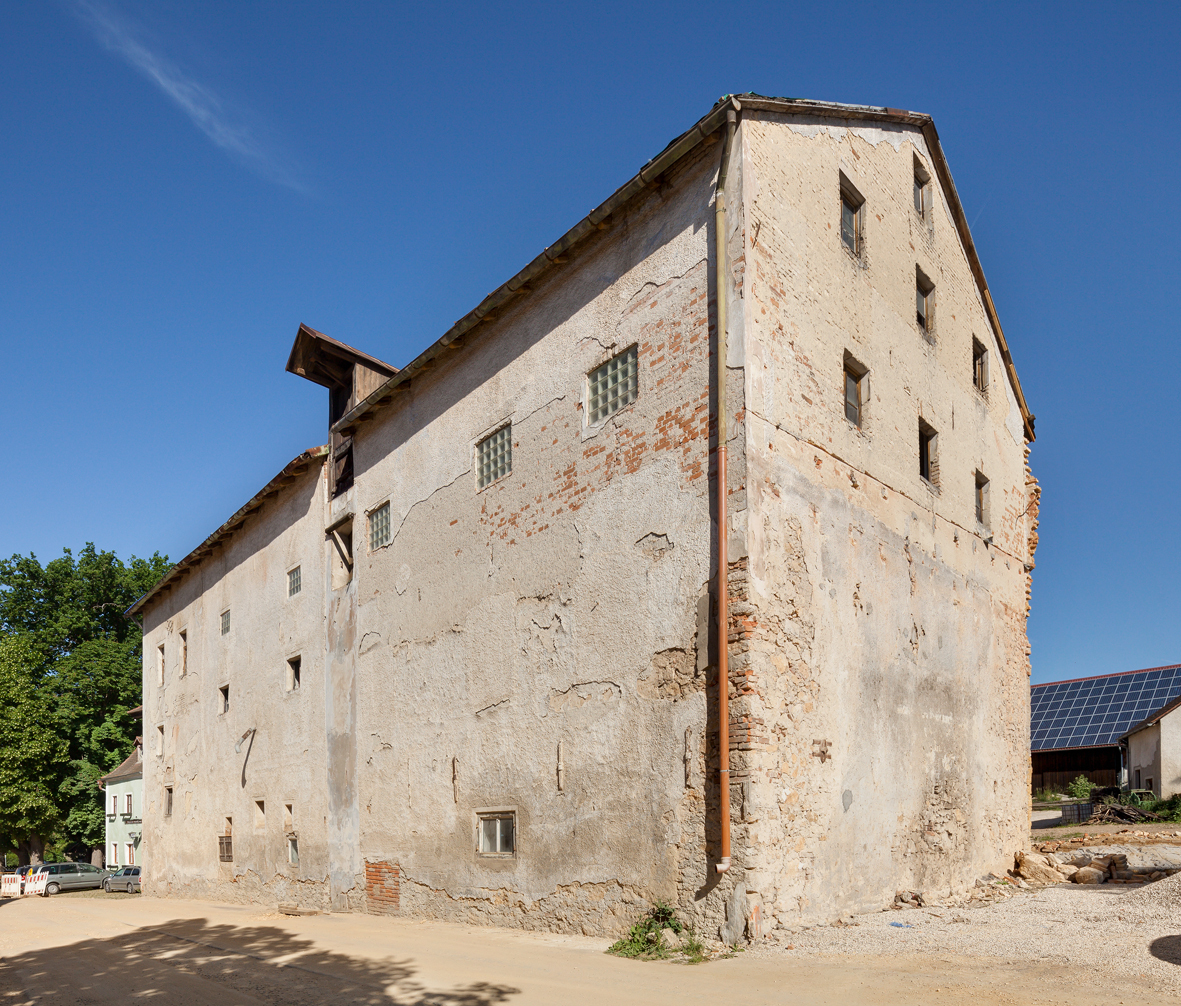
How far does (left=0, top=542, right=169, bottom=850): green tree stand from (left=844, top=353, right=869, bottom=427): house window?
34.8 meters

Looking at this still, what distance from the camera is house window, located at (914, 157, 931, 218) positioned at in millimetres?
14984

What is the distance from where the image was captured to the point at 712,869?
9.30m

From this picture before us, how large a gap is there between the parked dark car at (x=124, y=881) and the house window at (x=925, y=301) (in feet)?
95.3

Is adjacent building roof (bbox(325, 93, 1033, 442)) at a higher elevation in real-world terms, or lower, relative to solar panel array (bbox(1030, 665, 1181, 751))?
higher

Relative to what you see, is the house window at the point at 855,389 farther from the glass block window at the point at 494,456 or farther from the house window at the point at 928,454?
the glass block window at the point at 494,456

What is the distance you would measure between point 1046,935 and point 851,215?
30.6ft

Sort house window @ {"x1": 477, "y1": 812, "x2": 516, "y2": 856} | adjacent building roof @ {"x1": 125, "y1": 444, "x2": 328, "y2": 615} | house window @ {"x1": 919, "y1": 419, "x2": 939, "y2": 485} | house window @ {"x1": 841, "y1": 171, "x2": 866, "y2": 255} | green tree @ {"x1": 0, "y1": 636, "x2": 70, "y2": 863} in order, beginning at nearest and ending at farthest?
1. house window @ {"x1": 477, "y1": 812, "x2": 516, "y2": 856}
2. house window @ {"x1": 841, "y1": 171, "x2": 866, "y2": 255}
3. house window @ {"x1": 919, "y1": 419, "x2": 939, "y2": 485}
4. adjacent building roof @ {"x1": 125, "y1": 444, "x2": 328, "y2": 615}
5. green tree @ {"x1": 0, "y1": 636, "x2": 70, "y2": 863}

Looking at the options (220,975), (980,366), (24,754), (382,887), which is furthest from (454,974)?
(24,754)

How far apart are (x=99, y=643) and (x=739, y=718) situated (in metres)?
37.9

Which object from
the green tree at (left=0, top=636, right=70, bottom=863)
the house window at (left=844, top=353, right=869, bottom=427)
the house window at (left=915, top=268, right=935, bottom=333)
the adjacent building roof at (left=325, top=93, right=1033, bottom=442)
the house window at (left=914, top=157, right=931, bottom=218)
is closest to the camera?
the adjacent building roof at (left=325, top=93, right=1033, bottom=442)

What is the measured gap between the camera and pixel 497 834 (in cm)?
1262

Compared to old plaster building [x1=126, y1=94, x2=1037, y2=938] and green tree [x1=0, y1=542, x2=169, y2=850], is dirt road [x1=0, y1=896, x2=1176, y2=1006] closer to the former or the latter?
old plaster building [x1=126, y1=94, x2=1037, y2=938]

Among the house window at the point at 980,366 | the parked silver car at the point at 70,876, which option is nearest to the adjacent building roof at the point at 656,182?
the house window at the point at 980,366

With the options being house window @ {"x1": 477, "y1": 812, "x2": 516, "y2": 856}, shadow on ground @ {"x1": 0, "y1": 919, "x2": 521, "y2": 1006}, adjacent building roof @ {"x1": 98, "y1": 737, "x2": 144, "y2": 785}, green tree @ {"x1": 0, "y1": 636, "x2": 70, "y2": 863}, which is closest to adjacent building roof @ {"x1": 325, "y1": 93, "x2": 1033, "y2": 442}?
house window @ {"x1": 477, "y1": 812, "x2": 516, "y2": 856}
